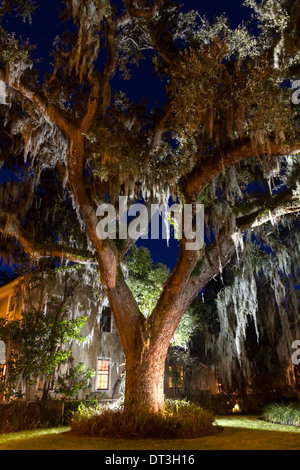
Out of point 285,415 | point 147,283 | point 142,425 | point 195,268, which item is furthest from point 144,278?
point 142,425

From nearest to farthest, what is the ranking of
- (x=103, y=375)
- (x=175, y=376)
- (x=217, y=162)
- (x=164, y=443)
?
(x=164, y=443), (x=217, y=162), (x=103, y=375), (x=175, y=376)

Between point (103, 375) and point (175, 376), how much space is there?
11.6 feet

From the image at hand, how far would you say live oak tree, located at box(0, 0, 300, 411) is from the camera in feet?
29.1

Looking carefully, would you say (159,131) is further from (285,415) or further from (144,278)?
(285,415)

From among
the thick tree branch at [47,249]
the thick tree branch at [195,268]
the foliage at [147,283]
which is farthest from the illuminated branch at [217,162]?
the foliage at [147,283]

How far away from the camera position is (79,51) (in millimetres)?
9469

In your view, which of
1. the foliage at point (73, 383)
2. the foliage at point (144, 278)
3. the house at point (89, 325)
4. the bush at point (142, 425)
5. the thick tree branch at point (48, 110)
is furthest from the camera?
the house at point (89, 325)

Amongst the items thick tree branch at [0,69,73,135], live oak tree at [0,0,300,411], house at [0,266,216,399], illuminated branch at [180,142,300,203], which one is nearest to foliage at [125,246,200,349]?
house at [0,266,216,399]

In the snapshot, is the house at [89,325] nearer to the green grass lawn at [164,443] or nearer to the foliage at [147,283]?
the foliage at [147,283]

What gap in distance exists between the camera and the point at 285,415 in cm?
1148

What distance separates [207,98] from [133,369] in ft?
22.0

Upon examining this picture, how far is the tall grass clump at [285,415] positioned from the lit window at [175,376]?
5.24m

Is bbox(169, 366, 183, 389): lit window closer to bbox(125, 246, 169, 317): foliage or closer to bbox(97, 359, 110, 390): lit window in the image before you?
bbox(97, 359, 110, 390): lit window

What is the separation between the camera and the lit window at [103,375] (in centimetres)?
1647
